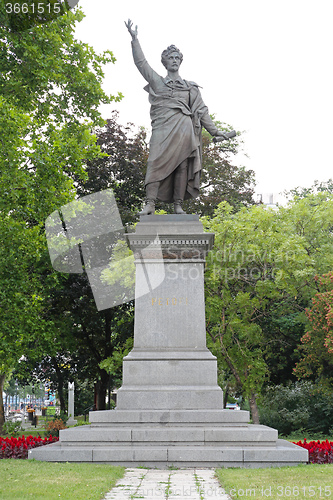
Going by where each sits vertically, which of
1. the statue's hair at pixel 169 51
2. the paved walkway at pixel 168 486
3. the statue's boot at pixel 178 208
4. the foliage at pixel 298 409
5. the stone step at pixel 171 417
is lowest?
the foliage at pixel 298 409

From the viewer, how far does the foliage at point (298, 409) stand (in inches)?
787

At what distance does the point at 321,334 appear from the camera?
18.8m

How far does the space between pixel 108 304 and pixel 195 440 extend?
48.4 ft

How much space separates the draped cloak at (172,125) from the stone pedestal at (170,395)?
110cm

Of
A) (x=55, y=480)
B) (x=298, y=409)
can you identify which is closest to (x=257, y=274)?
(x=298, y=409)

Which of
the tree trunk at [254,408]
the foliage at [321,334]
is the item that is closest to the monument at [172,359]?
the foliage at [321,334]

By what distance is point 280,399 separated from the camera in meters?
21.9

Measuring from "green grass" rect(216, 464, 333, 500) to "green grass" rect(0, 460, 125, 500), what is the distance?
1508 mm

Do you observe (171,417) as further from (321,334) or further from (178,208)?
(321,334)

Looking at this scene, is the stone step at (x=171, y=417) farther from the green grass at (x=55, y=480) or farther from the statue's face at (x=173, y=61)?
the statue's face at (x=173, y=61)

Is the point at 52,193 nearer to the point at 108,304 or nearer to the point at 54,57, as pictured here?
the point at 54,57

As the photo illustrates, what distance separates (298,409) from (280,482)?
581 inches

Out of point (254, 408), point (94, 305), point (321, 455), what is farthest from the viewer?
point (94, 305)

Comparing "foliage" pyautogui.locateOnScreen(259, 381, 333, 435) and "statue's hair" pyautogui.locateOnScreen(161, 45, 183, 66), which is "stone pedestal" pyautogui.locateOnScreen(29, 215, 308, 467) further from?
"foliage" pyautogui.locateOnScreen(259, 381, 333, 435)
